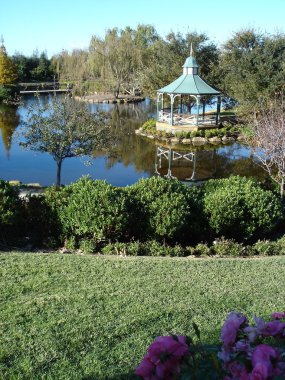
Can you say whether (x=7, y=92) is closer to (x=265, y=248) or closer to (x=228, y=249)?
(x=228, y=249)

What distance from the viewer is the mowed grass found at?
129 inches

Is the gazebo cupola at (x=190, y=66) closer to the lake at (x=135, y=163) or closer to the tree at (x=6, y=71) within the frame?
the lake at (x=135, y=163)

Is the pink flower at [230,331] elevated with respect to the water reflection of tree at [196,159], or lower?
elevated

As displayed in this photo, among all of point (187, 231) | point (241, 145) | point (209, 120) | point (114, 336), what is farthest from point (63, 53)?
point (114, 336)

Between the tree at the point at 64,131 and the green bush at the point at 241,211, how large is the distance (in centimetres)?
444

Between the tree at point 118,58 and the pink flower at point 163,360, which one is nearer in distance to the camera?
the pink flower at point 163,360

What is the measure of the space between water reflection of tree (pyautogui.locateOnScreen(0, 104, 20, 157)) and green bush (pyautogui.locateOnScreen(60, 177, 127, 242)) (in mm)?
13715

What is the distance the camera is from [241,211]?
7.76 metres

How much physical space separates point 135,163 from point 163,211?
11227 mm

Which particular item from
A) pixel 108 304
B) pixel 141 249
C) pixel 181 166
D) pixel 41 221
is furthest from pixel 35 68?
pixel 108 304

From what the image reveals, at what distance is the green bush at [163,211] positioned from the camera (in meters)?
7.44

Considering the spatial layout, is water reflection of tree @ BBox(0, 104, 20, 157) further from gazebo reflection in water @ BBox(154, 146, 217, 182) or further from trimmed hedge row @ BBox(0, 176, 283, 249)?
trimmed hedge row @ BBox(0, 176, 283, 249)

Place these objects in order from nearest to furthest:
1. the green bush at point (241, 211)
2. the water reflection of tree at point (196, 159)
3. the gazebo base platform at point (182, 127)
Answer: the green bush at point (241, 211) < the water reflection of tree at point (196, 159) < the gazebo base platform at point (182, 127)

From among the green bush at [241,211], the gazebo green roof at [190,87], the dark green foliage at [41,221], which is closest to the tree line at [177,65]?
the gazebo green roof at [190,87]
